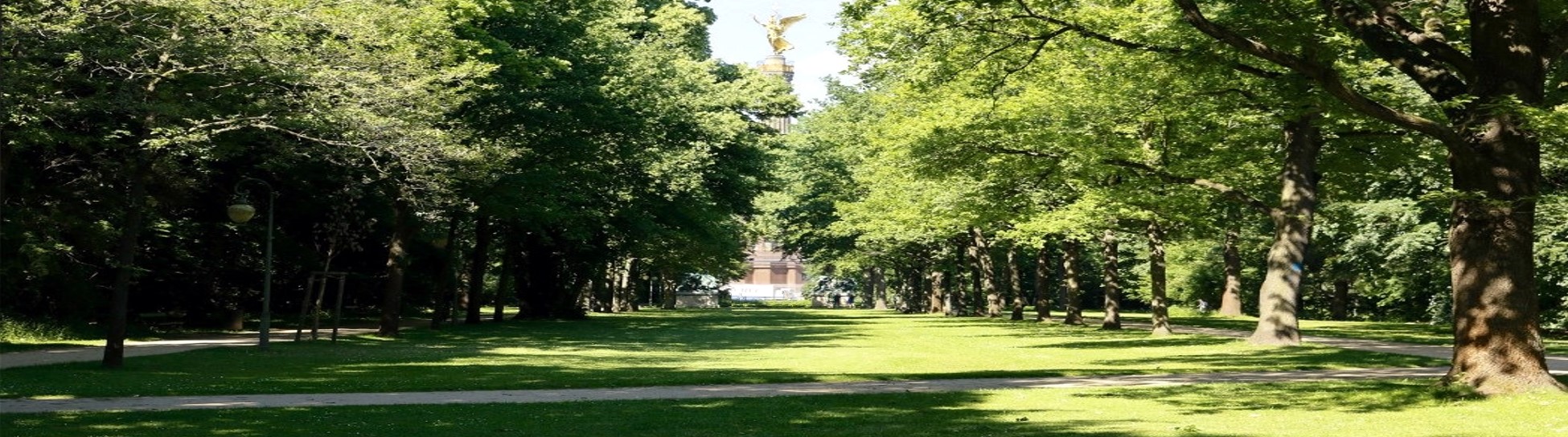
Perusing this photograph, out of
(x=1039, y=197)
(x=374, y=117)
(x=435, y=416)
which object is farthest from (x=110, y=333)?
(x=1039, y=197)

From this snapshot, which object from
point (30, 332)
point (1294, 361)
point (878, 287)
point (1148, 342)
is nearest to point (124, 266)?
point (30, 332)

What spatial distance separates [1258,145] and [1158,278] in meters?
7.71

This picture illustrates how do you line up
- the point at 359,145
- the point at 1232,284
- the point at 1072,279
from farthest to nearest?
1. the point at 1232,284
2. the point at 1072,279
3. the point at 359,145

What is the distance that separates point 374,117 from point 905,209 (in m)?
25.4

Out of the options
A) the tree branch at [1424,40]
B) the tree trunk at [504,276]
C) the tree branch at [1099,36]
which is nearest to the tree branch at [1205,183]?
the tree branch at [1099,36]

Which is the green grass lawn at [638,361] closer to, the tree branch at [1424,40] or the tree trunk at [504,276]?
the tree branch at [1424,40]

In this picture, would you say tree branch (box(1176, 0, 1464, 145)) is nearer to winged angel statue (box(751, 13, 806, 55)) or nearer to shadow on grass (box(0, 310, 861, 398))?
shadow on grass (box(0, 310, 861, 398))

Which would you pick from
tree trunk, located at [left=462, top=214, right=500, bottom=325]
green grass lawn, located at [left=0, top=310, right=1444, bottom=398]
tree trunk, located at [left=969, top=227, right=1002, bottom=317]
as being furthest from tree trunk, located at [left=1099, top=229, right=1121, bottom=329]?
tree trunk, located at [left=462, top=214, right=500, bottom=325]

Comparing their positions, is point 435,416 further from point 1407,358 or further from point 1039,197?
point 1039,197

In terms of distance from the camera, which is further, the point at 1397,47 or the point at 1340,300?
the point at 1340,300

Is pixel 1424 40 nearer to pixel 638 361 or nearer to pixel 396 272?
pixel 638 361

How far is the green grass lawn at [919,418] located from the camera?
13.2 m

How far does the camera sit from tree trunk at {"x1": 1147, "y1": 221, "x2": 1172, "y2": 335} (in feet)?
126

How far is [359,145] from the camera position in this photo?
24.5 meters
